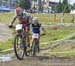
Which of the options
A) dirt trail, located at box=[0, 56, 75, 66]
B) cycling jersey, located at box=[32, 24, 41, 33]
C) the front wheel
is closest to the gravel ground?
dirt trail, located at box=[0, 56, 75, 66]

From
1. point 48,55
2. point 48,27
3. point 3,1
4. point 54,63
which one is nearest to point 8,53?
point 48,55

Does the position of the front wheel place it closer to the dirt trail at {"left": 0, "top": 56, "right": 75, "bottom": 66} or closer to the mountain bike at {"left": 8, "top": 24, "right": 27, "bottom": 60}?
the mountain bike at {"left": 8, "top": 24, "right": 27, "bottom": 60}

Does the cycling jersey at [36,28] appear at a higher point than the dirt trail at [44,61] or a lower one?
higher

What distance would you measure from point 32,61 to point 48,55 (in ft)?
4.73

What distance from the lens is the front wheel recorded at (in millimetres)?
12422

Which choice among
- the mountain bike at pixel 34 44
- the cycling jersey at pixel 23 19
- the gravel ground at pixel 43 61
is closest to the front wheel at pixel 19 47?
the gravel ground at pixel 43 61

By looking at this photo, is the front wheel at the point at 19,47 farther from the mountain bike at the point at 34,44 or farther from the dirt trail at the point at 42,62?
the mountain bike at the point at 34,44

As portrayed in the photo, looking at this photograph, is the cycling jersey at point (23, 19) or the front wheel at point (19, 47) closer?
the front wheel at point (19, 47)

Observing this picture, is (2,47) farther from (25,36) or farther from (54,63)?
(54,63)

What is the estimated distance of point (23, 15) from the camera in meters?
13.3

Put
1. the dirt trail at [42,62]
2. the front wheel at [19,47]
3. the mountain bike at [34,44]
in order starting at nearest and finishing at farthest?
the dirt trail at [42,62] → the front wheel at [19,47] → the mountain bike at [34,44]

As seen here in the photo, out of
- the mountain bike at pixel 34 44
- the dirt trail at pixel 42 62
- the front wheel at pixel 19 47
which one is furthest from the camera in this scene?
the mountain bike at pixel 34 44

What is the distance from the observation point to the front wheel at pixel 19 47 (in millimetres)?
12422

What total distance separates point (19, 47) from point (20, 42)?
0.52ft
